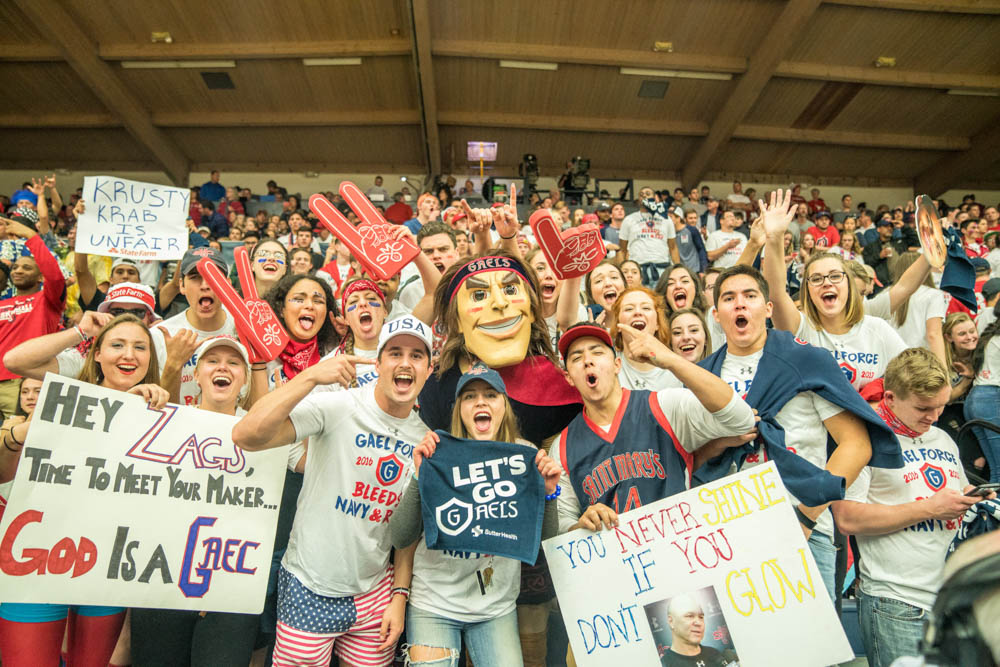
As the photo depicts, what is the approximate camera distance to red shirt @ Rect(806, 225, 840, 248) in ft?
30.6

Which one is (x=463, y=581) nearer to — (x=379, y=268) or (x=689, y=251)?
(x=379, y=268)

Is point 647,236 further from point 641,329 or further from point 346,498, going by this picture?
point 346,498

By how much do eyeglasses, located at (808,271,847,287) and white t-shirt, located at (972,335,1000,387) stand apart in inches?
77.2

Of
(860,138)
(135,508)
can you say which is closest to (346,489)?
(135,508)

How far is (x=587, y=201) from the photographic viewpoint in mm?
13383

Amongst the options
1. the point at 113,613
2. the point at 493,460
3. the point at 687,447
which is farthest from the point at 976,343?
the point at 113,613

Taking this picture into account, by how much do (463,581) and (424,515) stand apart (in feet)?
1.15

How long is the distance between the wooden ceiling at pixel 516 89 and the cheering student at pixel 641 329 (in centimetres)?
987

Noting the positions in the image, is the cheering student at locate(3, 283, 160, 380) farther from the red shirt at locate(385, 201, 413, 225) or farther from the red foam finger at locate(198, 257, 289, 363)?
the red shirt at locate(385, 201, 413, 225)

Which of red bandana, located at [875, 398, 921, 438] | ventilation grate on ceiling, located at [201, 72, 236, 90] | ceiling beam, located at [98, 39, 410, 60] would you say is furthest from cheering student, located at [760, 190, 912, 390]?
ventilation grate on ceiling, located at [201, 72, 236, 90]

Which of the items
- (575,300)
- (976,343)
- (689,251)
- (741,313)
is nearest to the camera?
(741,313)

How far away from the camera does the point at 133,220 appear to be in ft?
15.7

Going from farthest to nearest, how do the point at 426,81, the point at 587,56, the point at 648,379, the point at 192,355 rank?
1. the point at 426,81
2. the point at 587,56
3. the point at 192,355
4. the point at 648,379

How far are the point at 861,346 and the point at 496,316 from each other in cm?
214
